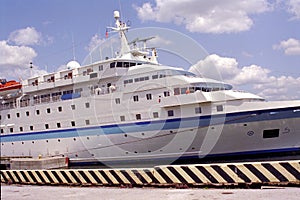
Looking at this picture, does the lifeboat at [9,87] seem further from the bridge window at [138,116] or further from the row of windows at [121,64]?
the bridge window at [138,116]

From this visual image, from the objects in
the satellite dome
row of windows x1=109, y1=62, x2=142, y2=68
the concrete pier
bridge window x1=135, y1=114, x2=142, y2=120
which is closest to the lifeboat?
the satellite dome

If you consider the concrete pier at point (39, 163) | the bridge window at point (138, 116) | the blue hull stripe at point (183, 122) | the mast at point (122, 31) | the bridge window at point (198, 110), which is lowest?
the concrete pier at point (39, 163)

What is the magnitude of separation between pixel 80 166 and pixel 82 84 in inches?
207

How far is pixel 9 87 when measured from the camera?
27.0 meters

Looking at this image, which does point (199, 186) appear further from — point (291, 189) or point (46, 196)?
point (46, 196)

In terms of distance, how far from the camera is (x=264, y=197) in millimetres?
6777

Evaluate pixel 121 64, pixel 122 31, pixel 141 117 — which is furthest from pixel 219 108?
pixel 122 31

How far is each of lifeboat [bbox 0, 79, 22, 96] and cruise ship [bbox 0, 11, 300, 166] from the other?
174 centimetres

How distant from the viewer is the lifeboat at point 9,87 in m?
26.6

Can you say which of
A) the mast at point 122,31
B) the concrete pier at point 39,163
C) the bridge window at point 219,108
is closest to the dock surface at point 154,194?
the bridge window at point 219,108

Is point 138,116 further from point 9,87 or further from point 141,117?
point 9,87

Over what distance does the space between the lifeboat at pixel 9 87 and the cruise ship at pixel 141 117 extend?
1.74 meters

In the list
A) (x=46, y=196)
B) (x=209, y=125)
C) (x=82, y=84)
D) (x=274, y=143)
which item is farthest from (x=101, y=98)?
(x=46, y=196)

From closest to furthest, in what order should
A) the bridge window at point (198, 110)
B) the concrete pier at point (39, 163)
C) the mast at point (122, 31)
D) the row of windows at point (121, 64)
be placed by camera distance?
the bridge window at point (198, 110), the concrete pier at point (39, 163), the row of windows at point (121, 64), the mast at point (122, 31)
